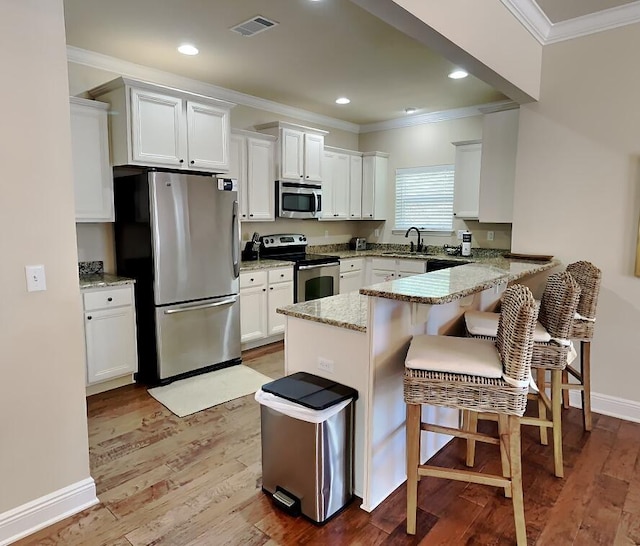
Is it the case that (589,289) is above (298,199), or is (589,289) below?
below

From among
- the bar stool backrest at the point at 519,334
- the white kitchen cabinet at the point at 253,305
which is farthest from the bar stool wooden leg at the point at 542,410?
the white kitchen cabinet at the point at 253,305

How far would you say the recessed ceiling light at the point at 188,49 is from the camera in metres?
3.40

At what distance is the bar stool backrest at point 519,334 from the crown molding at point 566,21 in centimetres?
194

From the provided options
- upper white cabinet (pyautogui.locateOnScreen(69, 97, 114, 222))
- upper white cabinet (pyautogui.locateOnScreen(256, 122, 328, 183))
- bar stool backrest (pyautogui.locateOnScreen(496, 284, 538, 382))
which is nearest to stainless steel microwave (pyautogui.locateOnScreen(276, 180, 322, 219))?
upper white cabinet (pyautogui.locateOnScreen(256, 122, 328, 183))

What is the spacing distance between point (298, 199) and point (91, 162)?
7.75ft

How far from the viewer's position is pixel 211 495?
7.16 ft

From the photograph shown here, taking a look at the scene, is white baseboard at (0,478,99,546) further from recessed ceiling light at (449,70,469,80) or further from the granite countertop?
recessed ceiling light at (449,70,469,80)

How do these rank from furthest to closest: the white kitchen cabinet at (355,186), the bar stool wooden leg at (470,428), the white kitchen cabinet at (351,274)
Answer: the white kitchen cabinet at (355,186) < the white kitchen cabinet at (351,274) < the bar stool wooden leg at (470,428)

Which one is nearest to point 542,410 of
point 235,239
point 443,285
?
point 443,285

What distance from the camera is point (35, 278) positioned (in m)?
1.85

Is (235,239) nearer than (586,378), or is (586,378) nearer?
(586,378)

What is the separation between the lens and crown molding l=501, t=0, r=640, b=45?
2.73m

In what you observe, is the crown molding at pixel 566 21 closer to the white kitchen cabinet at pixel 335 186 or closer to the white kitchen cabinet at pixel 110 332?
the white kitchen cabinet at pixel 335 186

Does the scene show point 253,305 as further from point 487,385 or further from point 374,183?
point 487,385
